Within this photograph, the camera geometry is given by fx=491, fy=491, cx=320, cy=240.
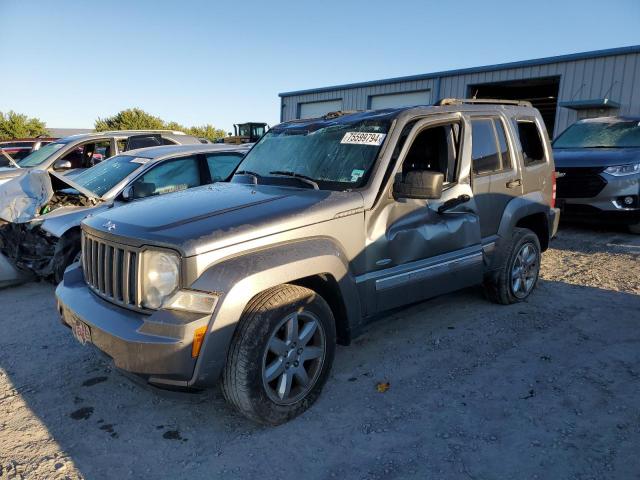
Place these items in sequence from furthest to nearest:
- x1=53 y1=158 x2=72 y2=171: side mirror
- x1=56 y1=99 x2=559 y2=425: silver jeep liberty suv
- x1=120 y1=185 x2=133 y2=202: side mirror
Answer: x1=53 y1=158 x2=72 y2=171: side mirror, x1=120 y1=185 x2=133 y2=202: side mirror, x1=56 y1=99 x2=559 y2=425: silver jeep liberty suv

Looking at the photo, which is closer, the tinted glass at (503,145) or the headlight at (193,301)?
the headlight at (193,301)

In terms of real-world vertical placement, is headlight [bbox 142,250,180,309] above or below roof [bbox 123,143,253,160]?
below

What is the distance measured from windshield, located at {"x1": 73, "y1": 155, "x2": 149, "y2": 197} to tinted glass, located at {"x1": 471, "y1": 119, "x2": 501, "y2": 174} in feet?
13.2

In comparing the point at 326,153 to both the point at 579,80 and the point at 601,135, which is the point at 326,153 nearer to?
the point at 601,135

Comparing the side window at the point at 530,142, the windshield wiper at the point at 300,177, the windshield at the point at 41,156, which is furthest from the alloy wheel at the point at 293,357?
the windshield at the point at 41,156

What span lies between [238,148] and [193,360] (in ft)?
16.5

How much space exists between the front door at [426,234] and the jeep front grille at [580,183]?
491cm

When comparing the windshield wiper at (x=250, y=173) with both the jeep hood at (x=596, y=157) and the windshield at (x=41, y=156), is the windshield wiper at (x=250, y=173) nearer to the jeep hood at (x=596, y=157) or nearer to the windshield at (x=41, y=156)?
the windshield at (x=41, y=156)

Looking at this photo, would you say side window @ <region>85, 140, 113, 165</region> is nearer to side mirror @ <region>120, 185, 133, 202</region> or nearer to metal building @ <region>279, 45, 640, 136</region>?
side mirror @ <region>120, 185, 133, 202</region>

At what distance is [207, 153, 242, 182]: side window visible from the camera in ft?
21.7

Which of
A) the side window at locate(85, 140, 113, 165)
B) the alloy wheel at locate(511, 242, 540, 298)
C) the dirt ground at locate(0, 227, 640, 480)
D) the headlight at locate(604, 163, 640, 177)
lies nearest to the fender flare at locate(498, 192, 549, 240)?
the alloy wheel at locate(511, 242, 540, 298)

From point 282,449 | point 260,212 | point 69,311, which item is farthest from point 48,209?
point 282,449

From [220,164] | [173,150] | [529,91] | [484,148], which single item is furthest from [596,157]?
[529,91]

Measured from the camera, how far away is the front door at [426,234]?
3.49 metres
